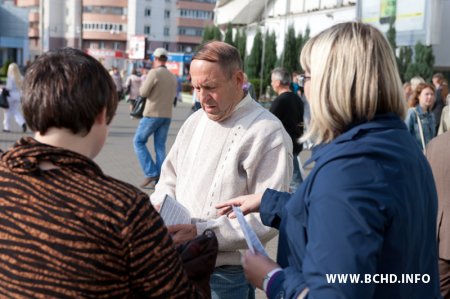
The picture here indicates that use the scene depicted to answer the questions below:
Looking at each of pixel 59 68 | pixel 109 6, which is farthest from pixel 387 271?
pixel 109 6

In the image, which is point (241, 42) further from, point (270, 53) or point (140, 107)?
point (140, 107)

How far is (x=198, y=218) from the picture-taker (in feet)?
9.79

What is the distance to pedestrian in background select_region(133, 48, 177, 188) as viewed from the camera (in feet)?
32.2

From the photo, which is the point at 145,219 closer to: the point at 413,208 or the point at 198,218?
the point at 413,208

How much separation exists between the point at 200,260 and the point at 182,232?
25.2 inches

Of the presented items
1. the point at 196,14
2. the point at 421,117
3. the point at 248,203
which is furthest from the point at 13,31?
the point at 248,203

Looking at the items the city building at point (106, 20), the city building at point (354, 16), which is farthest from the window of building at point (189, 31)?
the city building at point (354, 16)

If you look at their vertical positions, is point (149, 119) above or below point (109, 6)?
below

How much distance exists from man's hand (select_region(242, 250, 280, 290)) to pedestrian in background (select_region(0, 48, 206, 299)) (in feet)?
0.87

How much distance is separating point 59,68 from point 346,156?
792 millimetres

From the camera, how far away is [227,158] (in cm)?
299

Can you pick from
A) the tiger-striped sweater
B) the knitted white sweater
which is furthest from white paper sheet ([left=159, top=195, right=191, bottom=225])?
the tiger-striped sweater

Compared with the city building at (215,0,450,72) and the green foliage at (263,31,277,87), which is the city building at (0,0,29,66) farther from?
the green foliage at (263,31,277,87)

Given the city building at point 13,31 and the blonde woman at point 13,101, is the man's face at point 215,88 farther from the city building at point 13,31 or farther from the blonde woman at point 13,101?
the city building at point 13,31
